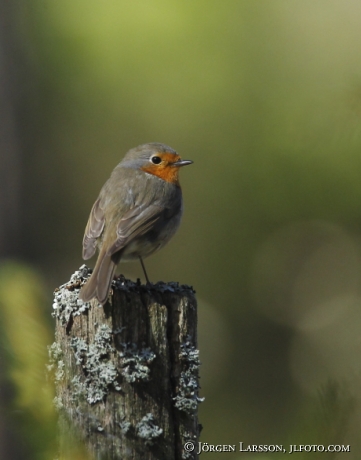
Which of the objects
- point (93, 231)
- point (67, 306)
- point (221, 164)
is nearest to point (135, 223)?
point (93, 231)

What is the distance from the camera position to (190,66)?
5.25 metres

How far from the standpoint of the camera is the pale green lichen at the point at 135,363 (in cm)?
235

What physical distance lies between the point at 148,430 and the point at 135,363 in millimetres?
255

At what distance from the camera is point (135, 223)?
3973 millimetres

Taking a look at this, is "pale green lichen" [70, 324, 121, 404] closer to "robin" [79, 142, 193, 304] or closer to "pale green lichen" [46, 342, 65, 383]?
"pale green lichen" [46, 342, 65, 383]

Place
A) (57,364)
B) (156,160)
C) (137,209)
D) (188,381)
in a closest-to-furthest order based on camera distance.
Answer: (57,364) < (188,381) < (137,209) < (156,160)

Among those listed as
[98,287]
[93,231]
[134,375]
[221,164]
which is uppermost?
[221,164]

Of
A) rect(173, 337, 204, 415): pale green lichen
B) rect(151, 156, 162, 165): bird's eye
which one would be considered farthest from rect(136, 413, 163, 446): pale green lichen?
rect(151, 156, 162, 165): bird's eye

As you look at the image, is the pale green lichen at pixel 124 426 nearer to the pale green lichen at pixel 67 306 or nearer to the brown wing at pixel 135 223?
the pale green lichen at pixel 67 306

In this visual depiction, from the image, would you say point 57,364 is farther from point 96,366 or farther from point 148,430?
point 148,430

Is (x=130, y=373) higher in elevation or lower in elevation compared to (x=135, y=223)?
lower

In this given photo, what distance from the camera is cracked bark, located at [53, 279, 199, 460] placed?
226 centimetres

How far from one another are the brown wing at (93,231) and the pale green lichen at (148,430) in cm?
164

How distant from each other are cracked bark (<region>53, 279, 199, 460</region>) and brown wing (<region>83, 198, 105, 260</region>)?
1230 millimetres
